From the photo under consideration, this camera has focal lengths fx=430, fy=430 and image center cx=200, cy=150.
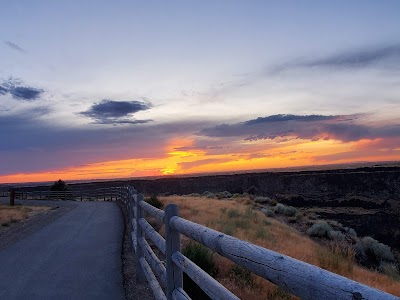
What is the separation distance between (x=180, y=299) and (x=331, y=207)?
42.1 m

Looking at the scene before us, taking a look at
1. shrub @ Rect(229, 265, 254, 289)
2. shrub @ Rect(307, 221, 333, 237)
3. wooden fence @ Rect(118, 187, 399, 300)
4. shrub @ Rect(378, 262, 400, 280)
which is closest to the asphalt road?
shrub @ Rect(229, 265, 254, 289)

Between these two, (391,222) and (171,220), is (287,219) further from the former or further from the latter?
(171,220)

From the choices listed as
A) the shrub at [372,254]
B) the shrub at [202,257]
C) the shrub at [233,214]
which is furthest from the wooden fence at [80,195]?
the shrub at [202,257]

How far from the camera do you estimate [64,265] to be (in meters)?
10.2

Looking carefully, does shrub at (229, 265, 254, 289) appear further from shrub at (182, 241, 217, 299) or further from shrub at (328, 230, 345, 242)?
shrub at (328, 230, 345, 242)

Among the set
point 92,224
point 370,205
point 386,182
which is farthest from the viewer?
point 386,182

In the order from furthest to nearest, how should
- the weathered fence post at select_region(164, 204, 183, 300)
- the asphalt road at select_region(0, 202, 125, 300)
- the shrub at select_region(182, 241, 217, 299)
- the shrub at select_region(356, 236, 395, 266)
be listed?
the shrub at select_region(356, 236, 395, 266)
the shrub at select_region(182, 241, 217, 299)
the asphalt road at select_region(0, 202, 125, 300)
the weathered fence post at select_region(164, 204, 183, 300)

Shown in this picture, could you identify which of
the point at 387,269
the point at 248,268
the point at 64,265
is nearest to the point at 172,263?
the point at 248,268

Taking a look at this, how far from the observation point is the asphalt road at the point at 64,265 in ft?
26.2

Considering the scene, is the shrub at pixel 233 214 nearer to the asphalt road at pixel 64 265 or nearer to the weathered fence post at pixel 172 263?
the asphalt road at pixel 64 265

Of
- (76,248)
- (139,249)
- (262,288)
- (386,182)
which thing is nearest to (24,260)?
(76,248)

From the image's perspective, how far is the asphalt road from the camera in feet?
26.2

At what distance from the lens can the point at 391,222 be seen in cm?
3034

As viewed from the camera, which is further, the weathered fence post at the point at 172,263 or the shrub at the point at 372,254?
the shrub at the point at 372,254
